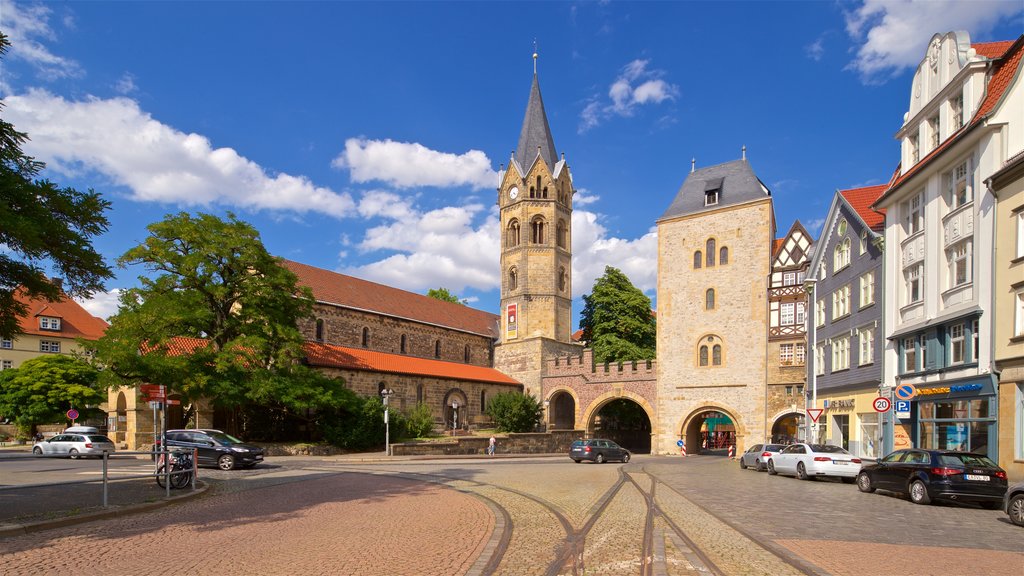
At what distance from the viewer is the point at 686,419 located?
44.5m

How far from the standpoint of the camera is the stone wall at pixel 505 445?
3697 cm

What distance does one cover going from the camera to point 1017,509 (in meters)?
12.2

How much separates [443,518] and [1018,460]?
47.4ft

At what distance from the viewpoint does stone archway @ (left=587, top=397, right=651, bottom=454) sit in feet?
→ 166

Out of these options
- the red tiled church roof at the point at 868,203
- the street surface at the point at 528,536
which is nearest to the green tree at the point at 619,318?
the red tiled church roof at the point at 868,203

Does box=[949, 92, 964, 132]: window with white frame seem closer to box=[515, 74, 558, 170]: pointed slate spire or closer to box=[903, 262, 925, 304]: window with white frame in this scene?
box=[903, 262, 925, 304]: window with white frame

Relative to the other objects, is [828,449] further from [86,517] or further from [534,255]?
[534,255]

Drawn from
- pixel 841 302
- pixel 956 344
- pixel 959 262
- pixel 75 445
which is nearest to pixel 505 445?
pixel 841 302

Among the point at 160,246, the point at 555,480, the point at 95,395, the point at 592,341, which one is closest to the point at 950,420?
the point at 555,480

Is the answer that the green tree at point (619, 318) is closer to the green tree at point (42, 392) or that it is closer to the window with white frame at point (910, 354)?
the window with white frame at point (910, 354)

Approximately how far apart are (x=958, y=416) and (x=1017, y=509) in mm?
9603

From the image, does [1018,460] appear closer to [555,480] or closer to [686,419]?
[555,480]

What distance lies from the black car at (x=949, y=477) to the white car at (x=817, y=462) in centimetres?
516

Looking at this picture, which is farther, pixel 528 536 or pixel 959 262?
pixel 959 262
